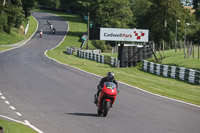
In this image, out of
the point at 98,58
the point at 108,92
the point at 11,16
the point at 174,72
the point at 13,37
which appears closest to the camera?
the point at 108,92

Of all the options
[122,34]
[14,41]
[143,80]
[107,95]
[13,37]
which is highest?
[122,34]

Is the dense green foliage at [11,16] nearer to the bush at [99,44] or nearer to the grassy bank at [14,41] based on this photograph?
the grassy bank at [14,41]

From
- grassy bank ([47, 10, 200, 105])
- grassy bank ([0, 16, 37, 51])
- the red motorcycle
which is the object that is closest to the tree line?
grassy bank ([0, 16, 37, 51])

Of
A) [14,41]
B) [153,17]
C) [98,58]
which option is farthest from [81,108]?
[153,17]

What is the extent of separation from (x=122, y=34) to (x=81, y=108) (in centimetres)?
2696

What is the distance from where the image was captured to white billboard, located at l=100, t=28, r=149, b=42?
42250mm

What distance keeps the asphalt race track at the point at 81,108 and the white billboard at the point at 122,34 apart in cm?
1499

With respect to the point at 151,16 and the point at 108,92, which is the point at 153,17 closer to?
the point at 151,16

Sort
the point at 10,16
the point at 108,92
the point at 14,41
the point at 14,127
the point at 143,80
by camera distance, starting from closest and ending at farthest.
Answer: the point at 14,127 → the point at 108,92 → the point at 143,80 → the point at 14,41 → the point at 10,16

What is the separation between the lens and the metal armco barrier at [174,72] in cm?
3145

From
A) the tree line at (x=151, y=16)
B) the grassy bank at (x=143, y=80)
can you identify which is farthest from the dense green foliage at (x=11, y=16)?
the grassy bank at (x=143, y=80)

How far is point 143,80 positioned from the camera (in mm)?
30250

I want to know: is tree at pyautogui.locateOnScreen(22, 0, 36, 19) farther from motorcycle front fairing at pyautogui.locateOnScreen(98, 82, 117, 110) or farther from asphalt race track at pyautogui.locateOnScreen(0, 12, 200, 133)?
motorcycle front fairing at pyautogui.locateOnScreen(98, 82, 117, 110)

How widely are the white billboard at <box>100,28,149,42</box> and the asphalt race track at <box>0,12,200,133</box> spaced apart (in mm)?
14994
